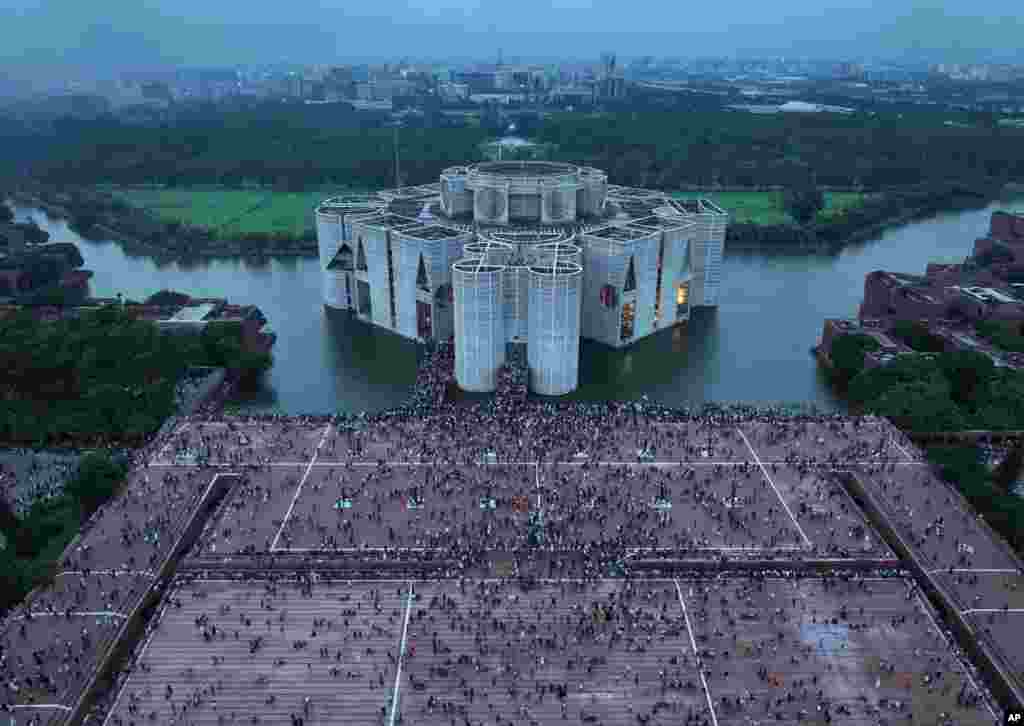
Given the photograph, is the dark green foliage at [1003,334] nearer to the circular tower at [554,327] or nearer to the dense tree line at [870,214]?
the circular tower at [554,327]

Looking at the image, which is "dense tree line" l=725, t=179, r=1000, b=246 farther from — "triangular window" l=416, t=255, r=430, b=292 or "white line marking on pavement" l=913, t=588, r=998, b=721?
"white line marking on pavement" l=913, t=588, r=998, b=721

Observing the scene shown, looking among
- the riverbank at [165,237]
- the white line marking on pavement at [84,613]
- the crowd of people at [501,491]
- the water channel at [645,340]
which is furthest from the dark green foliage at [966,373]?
the riverbank at [165,237]

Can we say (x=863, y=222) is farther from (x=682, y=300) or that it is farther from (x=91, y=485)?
(x=91, y=485)

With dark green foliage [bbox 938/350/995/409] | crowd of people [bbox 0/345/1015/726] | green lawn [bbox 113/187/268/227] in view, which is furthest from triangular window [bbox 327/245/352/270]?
dark green foliage [bbox 938/350/995/409]

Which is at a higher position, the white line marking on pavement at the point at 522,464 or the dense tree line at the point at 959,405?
the dense tree line at the point at 959,405

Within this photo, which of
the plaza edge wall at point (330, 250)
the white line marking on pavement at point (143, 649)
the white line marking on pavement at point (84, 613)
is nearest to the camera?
the white line marking on pavement at point (143, 649)

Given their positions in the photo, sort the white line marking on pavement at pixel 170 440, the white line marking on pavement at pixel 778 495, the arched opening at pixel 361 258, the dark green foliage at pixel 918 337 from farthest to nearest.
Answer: the arched opening at pixel 361 258, the dark green foliage at pixel 918 337, the white line marking on pavement at pixel 170 440, the white line marking on pavement at pixel 778 495

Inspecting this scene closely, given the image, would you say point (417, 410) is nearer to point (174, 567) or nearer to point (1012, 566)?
point (174, 567)
